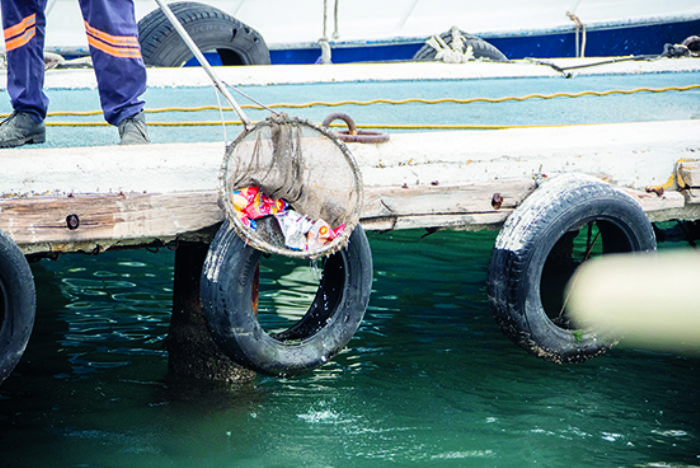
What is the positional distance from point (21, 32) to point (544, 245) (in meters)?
2.34

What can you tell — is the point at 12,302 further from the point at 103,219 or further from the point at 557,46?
the point at 557,46

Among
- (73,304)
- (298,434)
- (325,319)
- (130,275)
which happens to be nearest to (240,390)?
(298,434)

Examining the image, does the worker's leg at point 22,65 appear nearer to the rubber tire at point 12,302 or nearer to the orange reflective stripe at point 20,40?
the orange reflective stripe at point 20,40

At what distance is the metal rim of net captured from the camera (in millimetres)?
2333

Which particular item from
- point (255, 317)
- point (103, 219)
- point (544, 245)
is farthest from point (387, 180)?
point (103, 219)

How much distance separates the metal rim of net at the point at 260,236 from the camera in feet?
7.65

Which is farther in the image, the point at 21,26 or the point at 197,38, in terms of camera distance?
the point at 197,38

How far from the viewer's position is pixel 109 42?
291 centimetres

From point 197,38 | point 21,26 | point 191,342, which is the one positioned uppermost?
point 197,38

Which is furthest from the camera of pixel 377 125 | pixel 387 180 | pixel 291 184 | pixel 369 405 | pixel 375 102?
pixel 375 102

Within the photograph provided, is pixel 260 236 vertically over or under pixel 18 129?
under

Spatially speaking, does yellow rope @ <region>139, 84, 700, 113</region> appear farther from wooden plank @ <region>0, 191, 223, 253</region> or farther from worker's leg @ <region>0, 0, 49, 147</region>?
wooden plank @ <region>0, 191, 223, 253</region>

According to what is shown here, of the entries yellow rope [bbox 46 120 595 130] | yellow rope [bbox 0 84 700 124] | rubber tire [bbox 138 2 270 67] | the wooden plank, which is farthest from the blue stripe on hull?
the wooden plank

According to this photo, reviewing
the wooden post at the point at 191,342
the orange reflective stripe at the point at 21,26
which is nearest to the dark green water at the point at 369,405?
the wooden post at the point at 191,342
